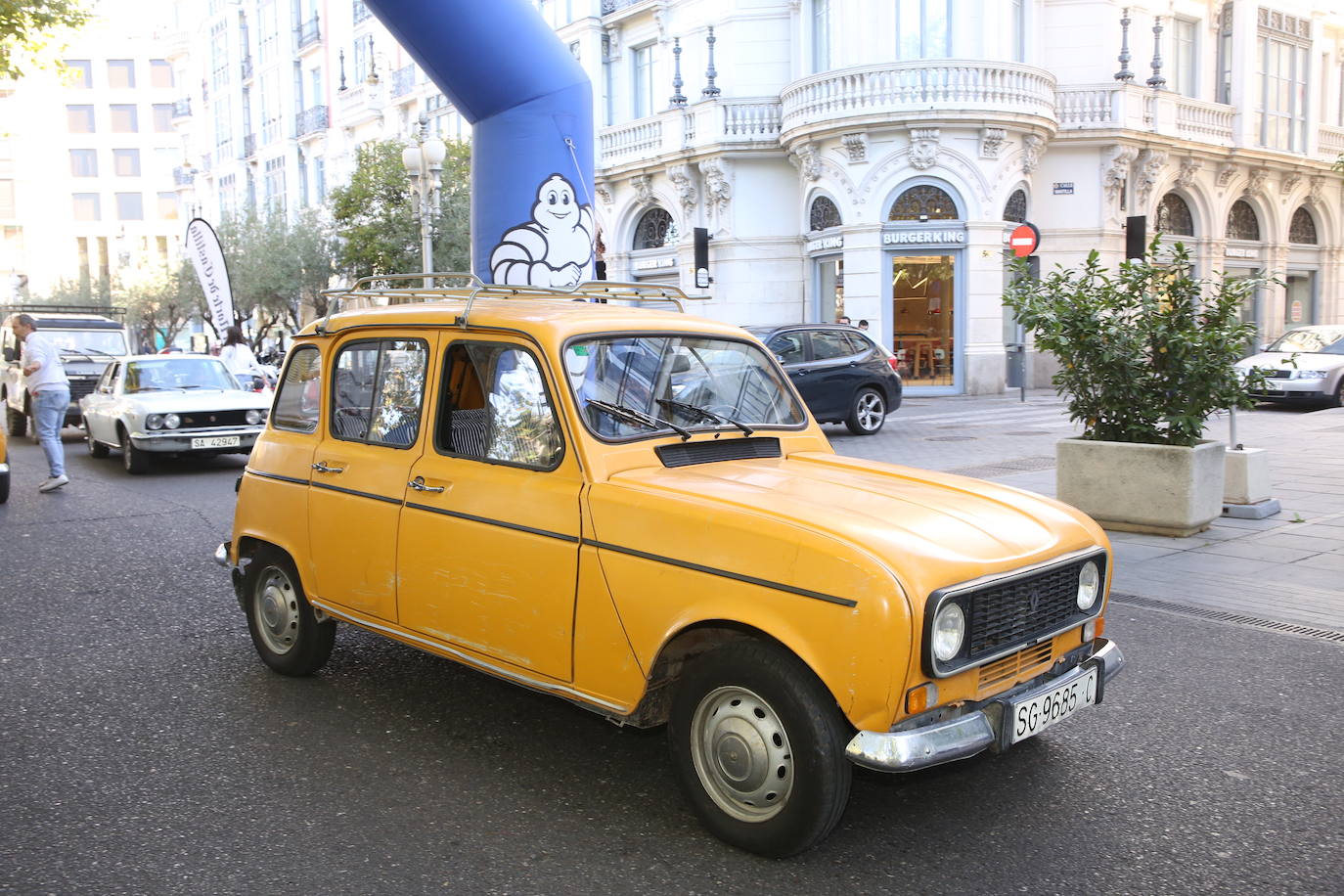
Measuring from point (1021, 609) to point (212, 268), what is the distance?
1946 centimetres

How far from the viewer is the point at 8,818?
3762 mm

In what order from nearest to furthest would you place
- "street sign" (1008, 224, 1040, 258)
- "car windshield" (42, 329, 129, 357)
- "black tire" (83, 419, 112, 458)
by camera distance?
"black tire" (83, 419, 112, 458)
"car windshield" (42, 329, 129, 357)
"street sign" (1008, 224, 1040, 258)

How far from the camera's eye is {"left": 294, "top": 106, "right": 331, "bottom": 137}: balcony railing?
47.1 m

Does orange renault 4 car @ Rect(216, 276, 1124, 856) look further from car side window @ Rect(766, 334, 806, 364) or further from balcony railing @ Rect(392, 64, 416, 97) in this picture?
balcony railing @ Rect(392, 64, 416, 97)

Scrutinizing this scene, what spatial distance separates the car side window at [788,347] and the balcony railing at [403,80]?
1141 inches

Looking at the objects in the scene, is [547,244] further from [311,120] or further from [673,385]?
[311,120]

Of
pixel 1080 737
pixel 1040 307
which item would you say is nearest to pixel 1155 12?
pixel 1040 307

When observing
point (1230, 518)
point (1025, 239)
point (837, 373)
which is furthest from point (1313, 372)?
point (1230, 518)

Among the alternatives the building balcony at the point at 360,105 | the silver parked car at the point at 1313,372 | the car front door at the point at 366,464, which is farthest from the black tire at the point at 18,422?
the building balcony at the point at 360,105

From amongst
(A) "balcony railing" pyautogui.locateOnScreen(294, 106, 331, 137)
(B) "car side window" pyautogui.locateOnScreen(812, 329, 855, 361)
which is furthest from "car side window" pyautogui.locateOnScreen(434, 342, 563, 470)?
(A) "balcony railing" pyautogui.locateOnScreen(294, 106, 331, 137)

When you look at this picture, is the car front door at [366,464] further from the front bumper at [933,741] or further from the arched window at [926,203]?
the arched window at [926,203]

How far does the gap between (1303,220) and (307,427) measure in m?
35.5

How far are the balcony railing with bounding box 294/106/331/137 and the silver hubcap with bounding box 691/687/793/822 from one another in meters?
48.1

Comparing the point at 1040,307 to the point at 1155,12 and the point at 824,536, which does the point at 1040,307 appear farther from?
the point at 1155,12
